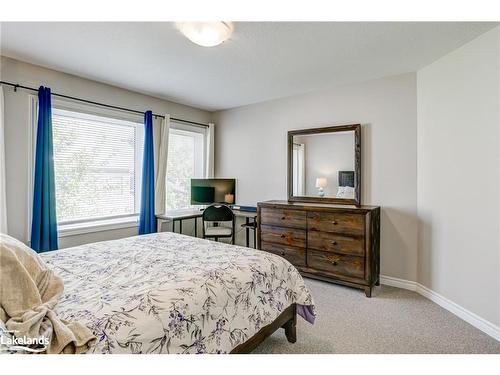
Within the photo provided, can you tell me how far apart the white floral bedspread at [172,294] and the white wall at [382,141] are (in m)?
1.68

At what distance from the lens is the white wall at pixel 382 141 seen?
9.94 ft

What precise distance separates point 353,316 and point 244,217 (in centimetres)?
231

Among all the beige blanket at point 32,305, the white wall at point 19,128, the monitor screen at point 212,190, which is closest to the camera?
the beige blanket at point 32,305

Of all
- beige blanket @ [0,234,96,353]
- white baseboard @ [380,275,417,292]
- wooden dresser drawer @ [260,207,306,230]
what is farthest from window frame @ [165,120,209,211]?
white baseboard @ [380,275,417,292]

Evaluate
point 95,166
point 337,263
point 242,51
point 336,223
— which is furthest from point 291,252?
point 95,166

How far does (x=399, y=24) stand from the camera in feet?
6.70

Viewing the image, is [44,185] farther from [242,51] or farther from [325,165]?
[325,165]

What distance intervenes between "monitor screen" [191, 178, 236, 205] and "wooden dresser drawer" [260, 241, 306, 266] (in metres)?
1.22

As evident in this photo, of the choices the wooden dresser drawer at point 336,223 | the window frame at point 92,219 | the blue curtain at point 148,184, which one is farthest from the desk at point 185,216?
the wooden dresser drawer at point 336,223

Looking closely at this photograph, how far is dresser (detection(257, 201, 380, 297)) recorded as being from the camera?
287 centimetres

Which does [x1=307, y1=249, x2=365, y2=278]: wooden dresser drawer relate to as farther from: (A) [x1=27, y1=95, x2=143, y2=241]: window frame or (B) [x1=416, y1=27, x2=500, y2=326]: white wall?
(A) [x1=27, y1=95, x2=143, y2=241]: window frame

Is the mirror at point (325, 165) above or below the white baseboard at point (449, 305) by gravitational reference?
above

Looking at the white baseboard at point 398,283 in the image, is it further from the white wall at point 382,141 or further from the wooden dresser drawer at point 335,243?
the wooden dresser drawer at point 335,243
